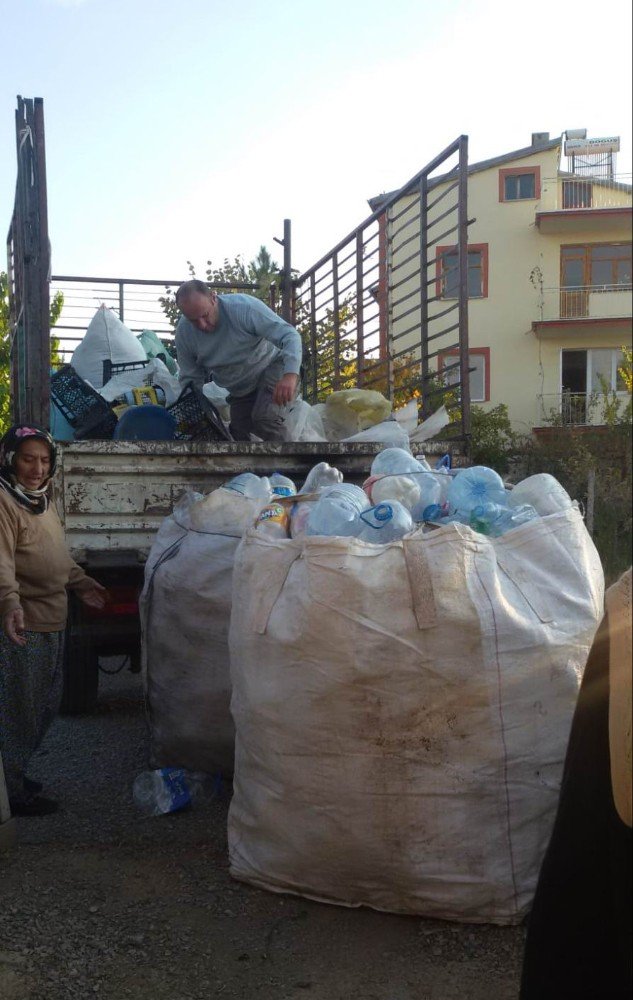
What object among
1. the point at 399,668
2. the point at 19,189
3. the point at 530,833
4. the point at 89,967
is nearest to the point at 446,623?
the point at 399,668

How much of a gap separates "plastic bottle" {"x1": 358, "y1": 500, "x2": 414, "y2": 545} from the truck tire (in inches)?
85.5

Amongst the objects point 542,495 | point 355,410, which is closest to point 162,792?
point 542,495

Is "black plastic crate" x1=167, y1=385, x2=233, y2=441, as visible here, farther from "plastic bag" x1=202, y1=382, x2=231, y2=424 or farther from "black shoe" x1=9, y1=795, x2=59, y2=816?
"black shoe" x1=9, y1=795, x2=59, y2=816

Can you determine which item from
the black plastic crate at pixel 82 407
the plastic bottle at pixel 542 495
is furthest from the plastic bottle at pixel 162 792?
the black plastic crate at pixel 82 407

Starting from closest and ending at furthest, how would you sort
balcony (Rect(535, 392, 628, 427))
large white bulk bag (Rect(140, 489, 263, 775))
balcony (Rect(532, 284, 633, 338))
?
1. large white bulk bag (Rect(140, 489, 263, 775))
2. balcony (Rect(535, 392, 628, 427))
3. balcony (Rect(532, 284, 633, 338))

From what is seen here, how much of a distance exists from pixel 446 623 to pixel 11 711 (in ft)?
6.35

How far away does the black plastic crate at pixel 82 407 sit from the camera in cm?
→ 526

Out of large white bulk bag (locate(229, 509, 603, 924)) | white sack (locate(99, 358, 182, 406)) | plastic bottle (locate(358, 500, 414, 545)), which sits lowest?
large white bulk bag (locate(229, 509, 603, 924))

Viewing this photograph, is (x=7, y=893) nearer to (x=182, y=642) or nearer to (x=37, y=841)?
(x=37, y=841)

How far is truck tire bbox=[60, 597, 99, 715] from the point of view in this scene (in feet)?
15.7

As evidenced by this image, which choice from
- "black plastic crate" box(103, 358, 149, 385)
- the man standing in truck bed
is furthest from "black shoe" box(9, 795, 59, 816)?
"black plastic crate" box(103, 358, 149, 385)

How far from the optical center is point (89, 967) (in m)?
2.52

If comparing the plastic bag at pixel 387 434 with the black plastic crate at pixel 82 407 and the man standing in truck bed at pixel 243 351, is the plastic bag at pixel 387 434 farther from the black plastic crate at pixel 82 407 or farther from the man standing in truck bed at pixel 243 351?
the black plastic crate at pixel 82 407

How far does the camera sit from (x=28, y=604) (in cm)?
373
